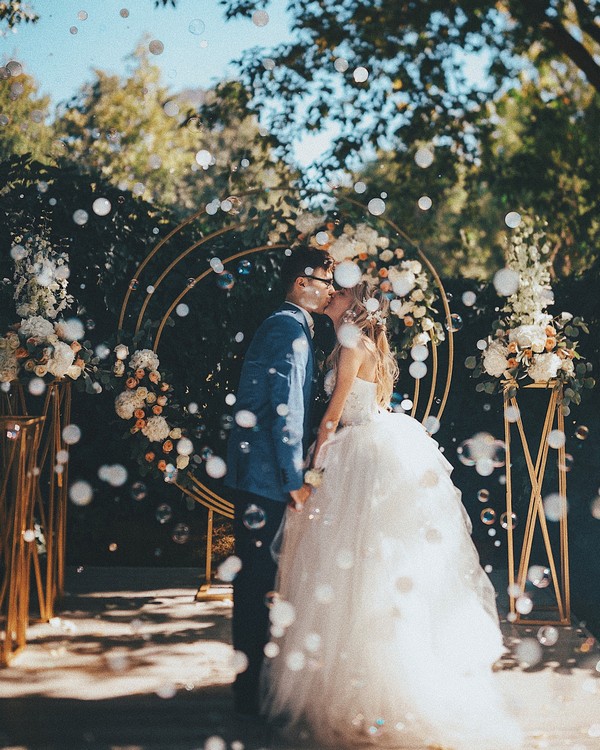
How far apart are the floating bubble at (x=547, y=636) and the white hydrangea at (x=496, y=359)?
52.3 inches

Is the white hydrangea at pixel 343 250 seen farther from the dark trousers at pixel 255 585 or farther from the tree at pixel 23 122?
the tree at pixel 23 122

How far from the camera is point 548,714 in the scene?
3027mm

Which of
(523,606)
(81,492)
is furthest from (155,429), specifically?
(523,606)

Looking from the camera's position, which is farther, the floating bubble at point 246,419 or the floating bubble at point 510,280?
the floating bubble at point 510,280

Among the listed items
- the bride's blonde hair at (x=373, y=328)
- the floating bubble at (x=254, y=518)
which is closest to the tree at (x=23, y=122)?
the bride's blonde hair at (x=373, y=328)

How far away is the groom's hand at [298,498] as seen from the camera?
298cm

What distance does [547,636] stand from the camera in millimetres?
3791

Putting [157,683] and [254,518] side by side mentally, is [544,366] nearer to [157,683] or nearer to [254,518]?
[254,518]

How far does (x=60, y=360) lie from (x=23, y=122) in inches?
499

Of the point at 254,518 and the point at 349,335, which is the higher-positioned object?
the point at 349,335

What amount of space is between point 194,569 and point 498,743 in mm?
3077

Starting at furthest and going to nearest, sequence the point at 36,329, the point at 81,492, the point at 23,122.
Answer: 1. the point at 23,122
2. the point at 81,492
3. the point at 36,329

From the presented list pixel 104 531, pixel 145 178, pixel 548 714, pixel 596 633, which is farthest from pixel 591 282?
pixel 145 178

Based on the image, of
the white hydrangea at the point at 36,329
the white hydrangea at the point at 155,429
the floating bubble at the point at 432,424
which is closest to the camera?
the white hydrangea at the point at 36,329
